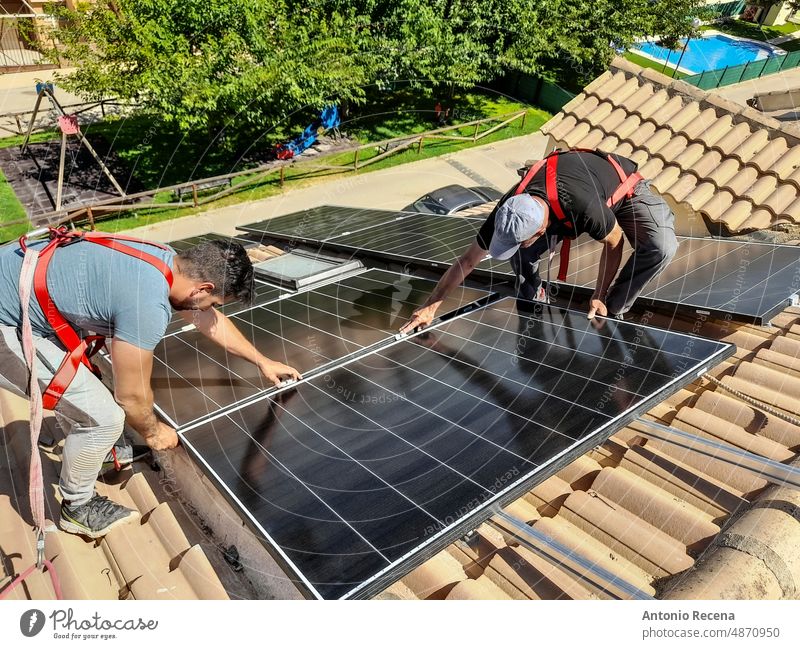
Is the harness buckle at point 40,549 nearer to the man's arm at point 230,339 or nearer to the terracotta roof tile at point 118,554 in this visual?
the terracotta roof tile at point 118,554

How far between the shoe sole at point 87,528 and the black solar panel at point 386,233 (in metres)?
4.16

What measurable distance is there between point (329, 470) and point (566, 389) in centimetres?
150

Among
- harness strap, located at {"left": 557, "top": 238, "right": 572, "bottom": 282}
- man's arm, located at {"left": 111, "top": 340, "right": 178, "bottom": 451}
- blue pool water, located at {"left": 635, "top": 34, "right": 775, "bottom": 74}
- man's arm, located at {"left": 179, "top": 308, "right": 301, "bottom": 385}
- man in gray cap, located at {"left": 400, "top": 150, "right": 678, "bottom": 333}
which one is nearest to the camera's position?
man's arm, located at {"left": 111, "top": 340, "right": 178, "bottom": 451}

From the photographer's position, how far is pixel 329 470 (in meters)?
2.75

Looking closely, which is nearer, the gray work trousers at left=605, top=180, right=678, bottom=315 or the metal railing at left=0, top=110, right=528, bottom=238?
the gray work trousers at left=605, top=180, right=678, bottom=315

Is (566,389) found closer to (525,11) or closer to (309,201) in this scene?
(309,201)

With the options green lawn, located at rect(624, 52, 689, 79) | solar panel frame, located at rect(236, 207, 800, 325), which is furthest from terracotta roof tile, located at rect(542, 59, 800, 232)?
green lawn, located at rect(624, 52, 689, 79)

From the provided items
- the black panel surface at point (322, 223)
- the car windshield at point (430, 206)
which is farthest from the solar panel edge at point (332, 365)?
the car windshield at point (430, 206)

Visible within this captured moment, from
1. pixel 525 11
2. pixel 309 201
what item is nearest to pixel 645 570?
pixel 309 201

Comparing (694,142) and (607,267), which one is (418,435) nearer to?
(607,267)

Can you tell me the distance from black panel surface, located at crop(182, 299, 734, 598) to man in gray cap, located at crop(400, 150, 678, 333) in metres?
0.69

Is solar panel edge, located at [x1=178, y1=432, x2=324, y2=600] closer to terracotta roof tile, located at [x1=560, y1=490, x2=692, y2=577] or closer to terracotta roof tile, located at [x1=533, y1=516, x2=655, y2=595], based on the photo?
terracotta roof tile, located at [x1=533, y1=516, x2=655, y2=595]

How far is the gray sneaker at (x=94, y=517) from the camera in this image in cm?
315

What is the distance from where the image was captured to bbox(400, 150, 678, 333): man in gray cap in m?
4.09
